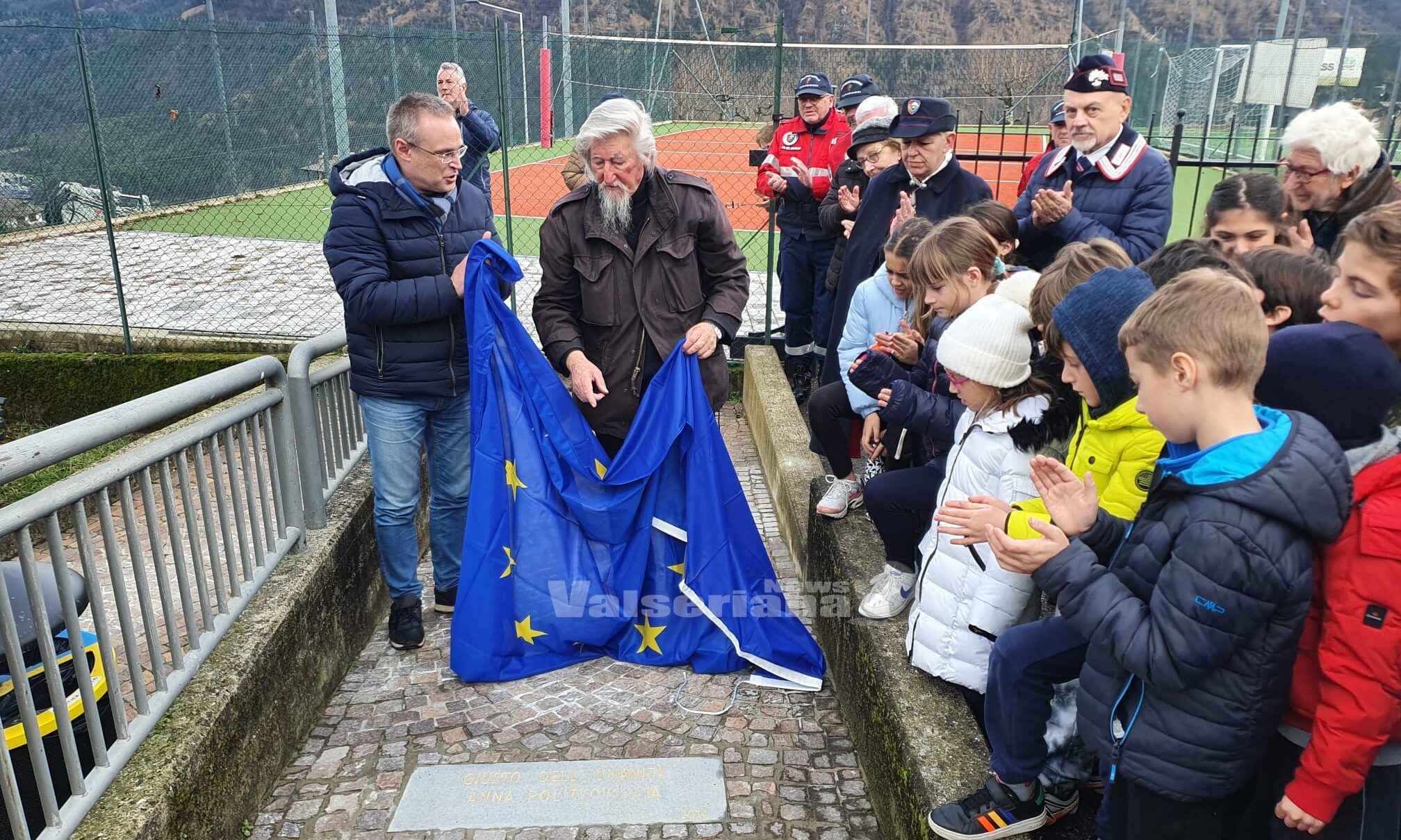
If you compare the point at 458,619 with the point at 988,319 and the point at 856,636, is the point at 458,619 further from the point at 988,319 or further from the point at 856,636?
the point at 988,319

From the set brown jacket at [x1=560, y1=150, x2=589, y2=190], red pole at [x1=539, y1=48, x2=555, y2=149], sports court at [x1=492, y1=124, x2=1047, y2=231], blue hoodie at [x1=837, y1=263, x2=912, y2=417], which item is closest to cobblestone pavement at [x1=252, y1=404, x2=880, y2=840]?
blue hoodie at [x1=837, y1=263, x2=912, y2=417]

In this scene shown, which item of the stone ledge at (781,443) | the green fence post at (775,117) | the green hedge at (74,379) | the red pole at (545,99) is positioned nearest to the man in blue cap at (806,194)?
the stone ledge at (781,443)

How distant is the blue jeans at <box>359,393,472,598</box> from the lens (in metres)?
3.79

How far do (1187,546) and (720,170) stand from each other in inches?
736

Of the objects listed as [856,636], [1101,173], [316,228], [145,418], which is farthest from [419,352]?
[316,228]

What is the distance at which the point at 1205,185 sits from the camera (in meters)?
14.9

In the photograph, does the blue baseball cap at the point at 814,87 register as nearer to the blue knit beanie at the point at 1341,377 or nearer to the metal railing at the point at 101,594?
the metal railing at the point at 101,594

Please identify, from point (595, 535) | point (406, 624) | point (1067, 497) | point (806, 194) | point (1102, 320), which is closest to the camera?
point (1067, 497)

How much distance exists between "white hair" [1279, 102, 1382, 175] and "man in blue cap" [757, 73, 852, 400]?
2910 mm

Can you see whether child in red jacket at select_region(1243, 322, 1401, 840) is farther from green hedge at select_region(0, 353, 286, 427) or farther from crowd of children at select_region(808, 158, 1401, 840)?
green hedge at select_region(0, 353, 286, 427)

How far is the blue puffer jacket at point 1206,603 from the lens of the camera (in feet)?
5.54

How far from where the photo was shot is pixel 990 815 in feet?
7.68

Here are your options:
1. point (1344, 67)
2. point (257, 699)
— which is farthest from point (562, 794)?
point (1344, 67)

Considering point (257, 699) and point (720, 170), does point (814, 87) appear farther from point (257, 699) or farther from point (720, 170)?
point (720, 170)
